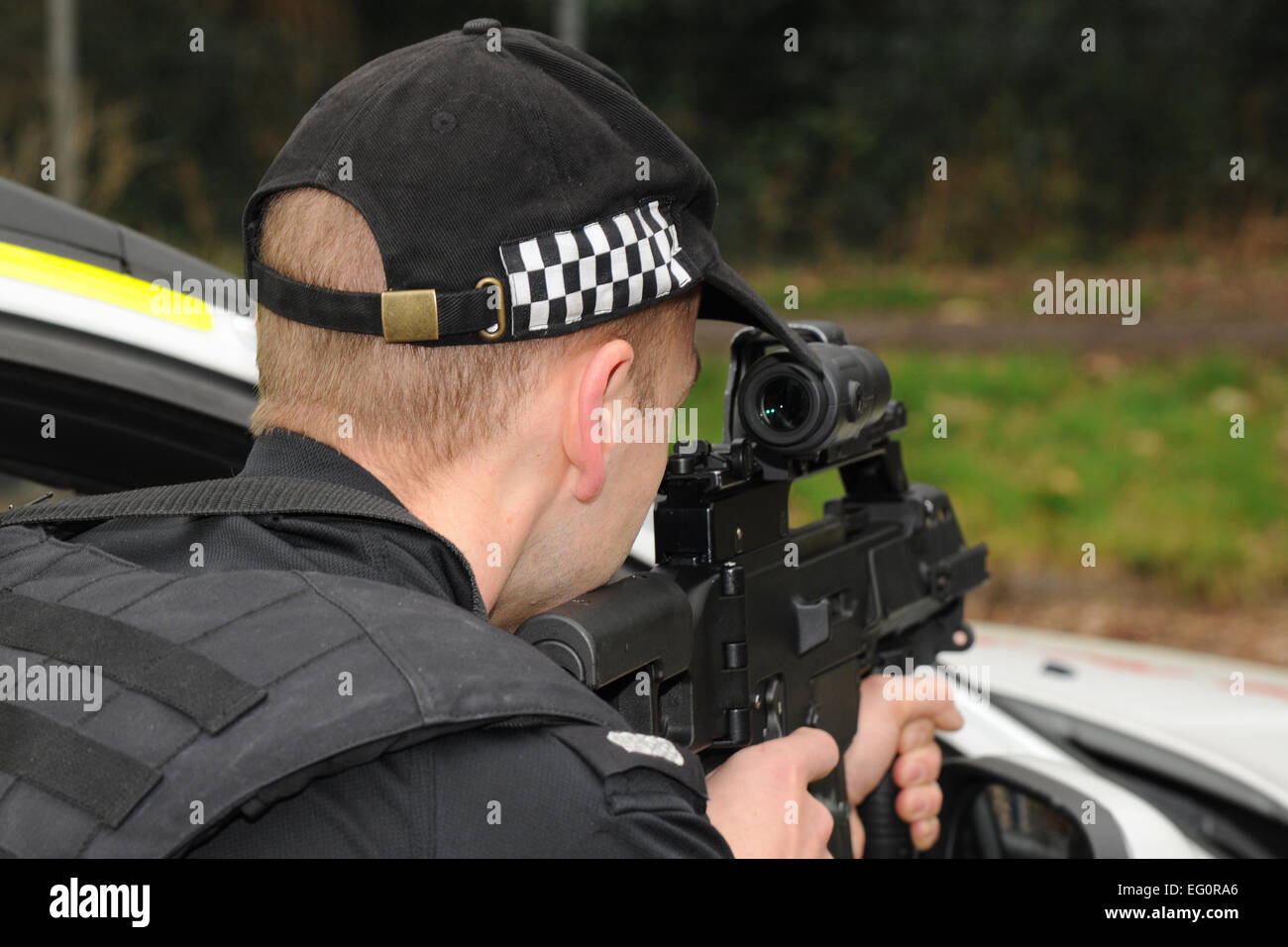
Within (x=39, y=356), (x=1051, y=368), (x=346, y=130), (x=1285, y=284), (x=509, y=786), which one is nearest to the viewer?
(x=509, y=786)

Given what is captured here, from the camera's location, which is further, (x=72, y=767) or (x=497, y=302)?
(x=497, y=302)

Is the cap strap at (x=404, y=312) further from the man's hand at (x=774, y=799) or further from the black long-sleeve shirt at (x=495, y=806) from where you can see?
the man's hand at (x=774, y=799)

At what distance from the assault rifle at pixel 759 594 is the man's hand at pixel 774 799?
0.09 meters

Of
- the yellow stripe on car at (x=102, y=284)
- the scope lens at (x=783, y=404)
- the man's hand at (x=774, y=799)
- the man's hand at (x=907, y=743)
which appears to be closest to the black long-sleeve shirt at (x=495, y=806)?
the man's hand at (x=774, y=799)

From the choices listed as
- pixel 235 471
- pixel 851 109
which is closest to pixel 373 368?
pixel 235 471

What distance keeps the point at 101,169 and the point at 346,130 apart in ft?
44.5

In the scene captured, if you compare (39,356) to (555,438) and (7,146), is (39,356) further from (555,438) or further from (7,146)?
(7,146)

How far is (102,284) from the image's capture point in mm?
1994

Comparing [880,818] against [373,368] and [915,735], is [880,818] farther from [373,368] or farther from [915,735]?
[373,368]

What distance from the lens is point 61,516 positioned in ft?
4.76

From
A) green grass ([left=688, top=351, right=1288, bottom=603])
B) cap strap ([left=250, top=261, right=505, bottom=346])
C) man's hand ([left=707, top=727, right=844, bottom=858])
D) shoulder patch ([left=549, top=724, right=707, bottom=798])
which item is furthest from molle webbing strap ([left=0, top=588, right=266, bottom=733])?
green grass ([left=688, top=351, right=1288, bottom=603])

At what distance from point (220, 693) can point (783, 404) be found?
2.93ft

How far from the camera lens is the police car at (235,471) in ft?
6.33
